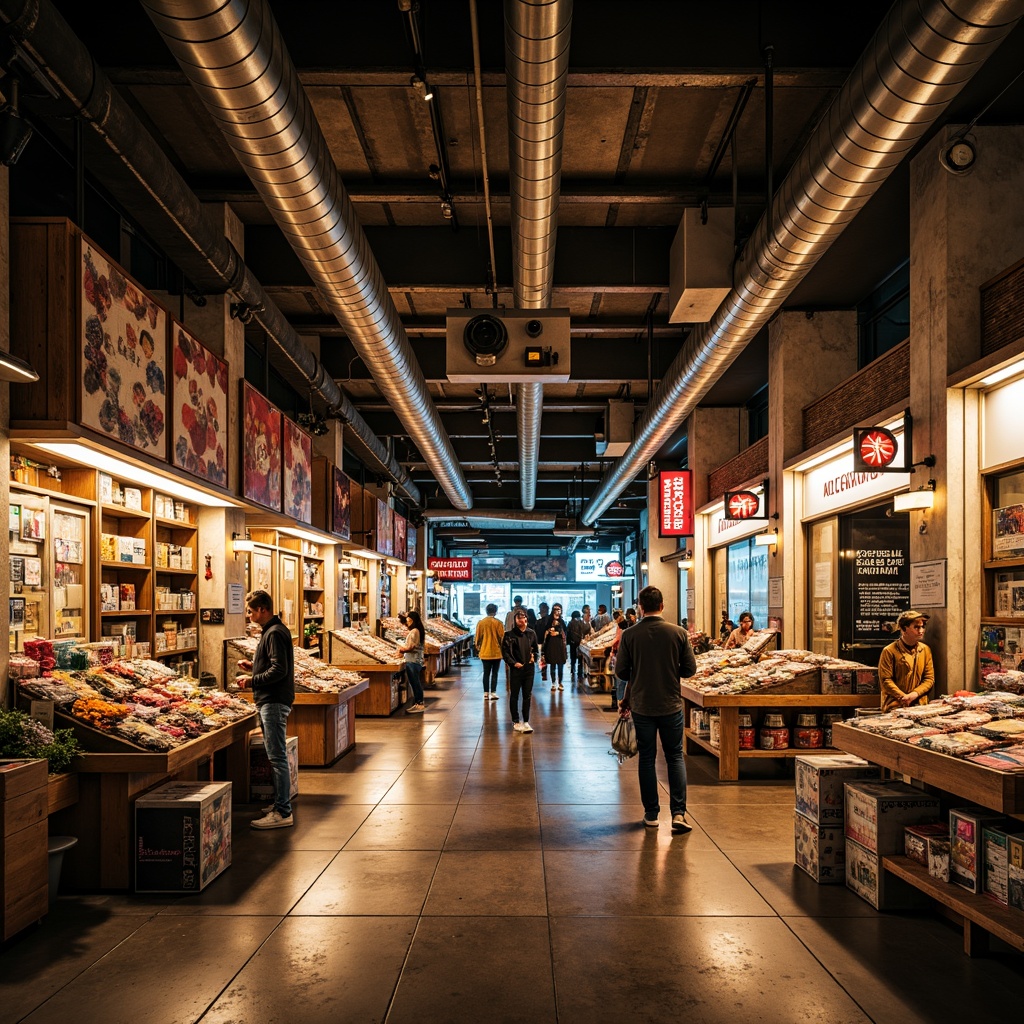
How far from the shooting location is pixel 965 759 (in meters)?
4.28

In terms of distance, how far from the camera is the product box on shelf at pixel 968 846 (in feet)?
13.7

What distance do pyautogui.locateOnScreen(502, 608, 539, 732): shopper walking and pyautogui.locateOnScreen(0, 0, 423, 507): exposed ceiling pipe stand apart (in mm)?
4078

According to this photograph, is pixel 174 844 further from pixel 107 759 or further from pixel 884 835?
pixel 884 835

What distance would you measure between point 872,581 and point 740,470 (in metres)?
4.85

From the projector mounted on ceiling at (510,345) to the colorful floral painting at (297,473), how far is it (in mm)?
4080

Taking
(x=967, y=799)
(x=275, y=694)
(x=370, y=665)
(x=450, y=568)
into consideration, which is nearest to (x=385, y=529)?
(x=370, y=665)

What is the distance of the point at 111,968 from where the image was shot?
13.1 feet

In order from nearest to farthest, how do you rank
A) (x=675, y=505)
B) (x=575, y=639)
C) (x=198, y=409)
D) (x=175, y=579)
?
(x=198, y=409) < (x=175, y=579) < (x=675, y=505) < (x=575, y=639)

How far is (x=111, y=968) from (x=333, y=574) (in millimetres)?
11353

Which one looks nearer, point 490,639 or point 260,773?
point 260,773

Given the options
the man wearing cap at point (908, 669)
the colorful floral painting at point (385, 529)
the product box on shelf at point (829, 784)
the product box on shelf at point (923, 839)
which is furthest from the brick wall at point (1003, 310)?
the colorful floral painting at point (385, 529)

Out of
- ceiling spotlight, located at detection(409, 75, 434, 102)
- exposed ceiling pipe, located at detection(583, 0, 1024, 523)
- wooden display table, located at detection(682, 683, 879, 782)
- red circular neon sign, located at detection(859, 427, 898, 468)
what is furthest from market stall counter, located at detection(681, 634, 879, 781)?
ceiling spotlight, located at detection(409, 75, 434, 102)

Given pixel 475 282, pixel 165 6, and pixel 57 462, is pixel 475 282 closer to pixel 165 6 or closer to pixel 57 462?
pixel 57 462

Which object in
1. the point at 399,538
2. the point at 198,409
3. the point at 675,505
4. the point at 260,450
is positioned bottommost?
the point at 399,538
